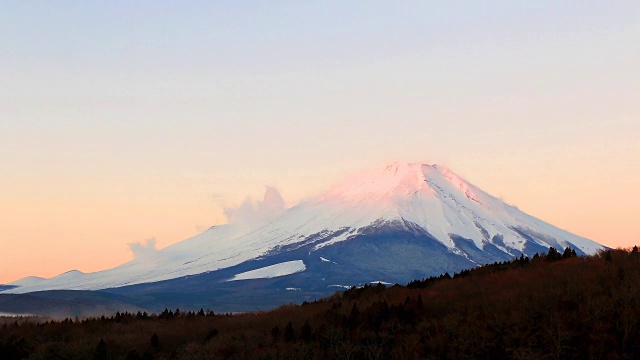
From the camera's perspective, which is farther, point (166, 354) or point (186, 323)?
point (186, 323)

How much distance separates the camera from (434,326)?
90.1 ft

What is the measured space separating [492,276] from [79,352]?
17837 mm

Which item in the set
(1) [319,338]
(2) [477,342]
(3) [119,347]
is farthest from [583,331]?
(3) [119,347]

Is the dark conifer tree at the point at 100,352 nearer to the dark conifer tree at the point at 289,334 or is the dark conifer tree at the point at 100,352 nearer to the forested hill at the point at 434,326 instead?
the forested hill at the point at 434,326

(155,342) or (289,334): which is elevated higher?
(155,342)

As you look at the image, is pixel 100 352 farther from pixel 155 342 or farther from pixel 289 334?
pixel 289 334

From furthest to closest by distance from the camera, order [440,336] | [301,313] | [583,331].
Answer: [301,313] → [440,336] → [583,331]

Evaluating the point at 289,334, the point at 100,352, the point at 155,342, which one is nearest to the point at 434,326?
the point at 289,334

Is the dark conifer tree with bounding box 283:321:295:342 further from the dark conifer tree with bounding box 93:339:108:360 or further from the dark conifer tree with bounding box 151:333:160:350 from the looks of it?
the dark conifer tree with bounding box 93:339:108:360

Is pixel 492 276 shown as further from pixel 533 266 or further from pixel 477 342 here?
pixel 477 342

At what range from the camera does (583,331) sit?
79.2ft

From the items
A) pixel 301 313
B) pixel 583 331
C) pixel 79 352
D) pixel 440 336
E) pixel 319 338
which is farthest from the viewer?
pixel 301 313

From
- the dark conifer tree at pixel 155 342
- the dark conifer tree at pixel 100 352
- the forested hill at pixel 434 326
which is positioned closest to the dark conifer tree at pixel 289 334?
the forested hill at pixel 434 326

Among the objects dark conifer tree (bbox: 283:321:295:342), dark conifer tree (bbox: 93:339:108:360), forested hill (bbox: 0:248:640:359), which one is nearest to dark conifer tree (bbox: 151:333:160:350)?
forested hill (bbox: 0:248:640:359)
